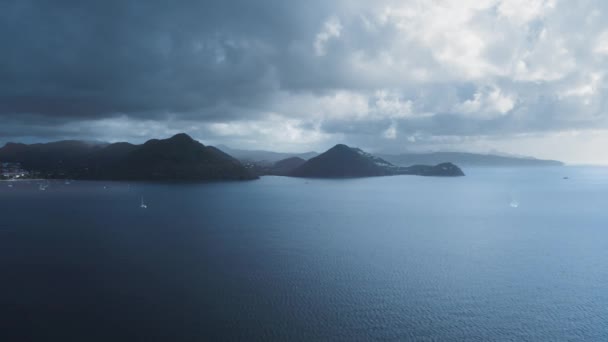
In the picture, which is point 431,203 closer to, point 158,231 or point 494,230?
point 494,230

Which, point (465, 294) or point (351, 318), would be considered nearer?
point (351, 318)

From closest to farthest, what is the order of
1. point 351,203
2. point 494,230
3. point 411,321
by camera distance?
1. point 411,321
2. point 494,230
3. point 351,203

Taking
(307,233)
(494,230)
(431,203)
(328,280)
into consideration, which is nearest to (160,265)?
(328,280)

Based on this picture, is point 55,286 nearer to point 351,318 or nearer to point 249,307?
point 249,307

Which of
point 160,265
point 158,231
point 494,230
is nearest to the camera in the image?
point 160,265

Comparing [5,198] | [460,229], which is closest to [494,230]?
[460,229]

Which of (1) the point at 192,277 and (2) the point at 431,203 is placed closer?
(1) the point at 192,277
